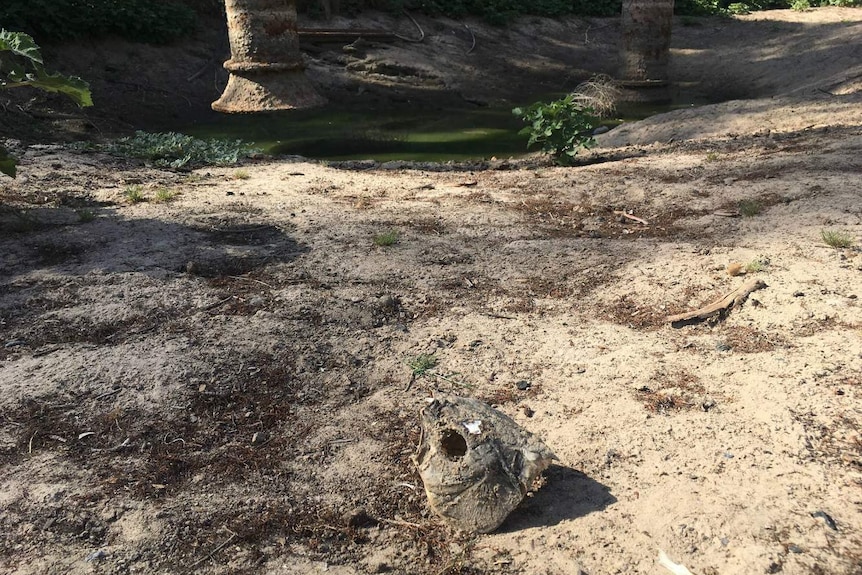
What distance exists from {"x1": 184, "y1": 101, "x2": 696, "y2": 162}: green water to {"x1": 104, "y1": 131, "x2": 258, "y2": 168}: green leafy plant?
39.6 inches

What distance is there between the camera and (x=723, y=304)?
353 cm

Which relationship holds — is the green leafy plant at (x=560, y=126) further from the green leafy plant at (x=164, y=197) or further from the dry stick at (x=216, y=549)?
the dry stick at (x=216, y=549)

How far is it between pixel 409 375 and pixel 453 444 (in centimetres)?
73

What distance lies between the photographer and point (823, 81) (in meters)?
11.1

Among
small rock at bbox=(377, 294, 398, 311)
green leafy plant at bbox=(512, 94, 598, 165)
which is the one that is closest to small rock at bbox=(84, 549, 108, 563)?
small rock at bbox=(377, 294, 398, 311)

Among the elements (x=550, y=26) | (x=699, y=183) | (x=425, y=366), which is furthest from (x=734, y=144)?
(x=550, y=26)

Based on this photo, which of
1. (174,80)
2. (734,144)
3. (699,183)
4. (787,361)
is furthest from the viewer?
(174,80)

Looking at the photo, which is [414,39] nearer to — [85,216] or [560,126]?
[560,126]

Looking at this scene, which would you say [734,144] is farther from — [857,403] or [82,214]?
[82,214]

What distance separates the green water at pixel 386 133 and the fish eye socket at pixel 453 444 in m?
6.29

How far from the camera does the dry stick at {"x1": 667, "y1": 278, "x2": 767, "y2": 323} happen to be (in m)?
3.50

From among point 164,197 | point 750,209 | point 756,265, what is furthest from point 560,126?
point 164,197

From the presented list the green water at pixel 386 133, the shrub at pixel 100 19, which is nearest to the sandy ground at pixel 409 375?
the green water at pixel 386 133

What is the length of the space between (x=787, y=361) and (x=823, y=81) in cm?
1003
